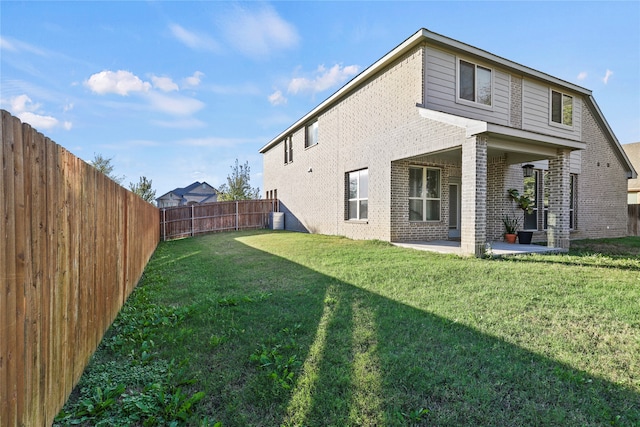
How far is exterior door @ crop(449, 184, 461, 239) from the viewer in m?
11.5

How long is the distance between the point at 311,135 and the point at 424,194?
23.3 ft

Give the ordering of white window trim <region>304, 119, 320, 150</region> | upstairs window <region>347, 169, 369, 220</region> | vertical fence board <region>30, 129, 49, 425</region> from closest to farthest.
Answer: vertical fence board <region>30, 129, 49, 425</region>
upstairs window <region>347, 169, 369, 220</region>
white window trim <region>304, 119, 320, 150</region>

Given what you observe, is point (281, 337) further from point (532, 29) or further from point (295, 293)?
point (532, 29)

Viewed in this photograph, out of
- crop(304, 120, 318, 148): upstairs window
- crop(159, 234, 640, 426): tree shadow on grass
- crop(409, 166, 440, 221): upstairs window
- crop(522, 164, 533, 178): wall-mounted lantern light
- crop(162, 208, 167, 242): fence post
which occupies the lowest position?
crop(159, 234, 640, 426): tree shadow on grass

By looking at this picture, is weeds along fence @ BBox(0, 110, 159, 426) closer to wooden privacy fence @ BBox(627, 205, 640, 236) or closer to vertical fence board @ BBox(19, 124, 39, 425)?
vertical fence board @ BBox(19, 124, 39, 425)

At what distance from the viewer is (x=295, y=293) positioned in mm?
4859

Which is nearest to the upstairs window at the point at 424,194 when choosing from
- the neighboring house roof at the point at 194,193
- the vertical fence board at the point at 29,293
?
the vertical fence board at the point at 29,293

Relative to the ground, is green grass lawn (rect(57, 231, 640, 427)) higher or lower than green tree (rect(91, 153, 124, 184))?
lower

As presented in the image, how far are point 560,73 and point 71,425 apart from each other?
16.6 meters

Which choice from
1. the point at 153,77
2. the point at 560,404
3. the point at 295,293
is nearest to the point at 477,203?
the point at 295,293

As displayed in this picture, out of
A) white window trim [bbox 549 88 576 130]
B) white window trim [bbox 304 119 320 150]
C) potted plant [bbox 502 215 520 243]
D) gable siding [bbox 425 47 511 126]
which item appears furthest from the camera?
white window trim [bbox 304 119 320 150]

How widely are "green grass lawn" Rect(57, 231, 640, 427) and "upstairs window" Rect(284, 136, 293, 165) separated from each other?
13244mm

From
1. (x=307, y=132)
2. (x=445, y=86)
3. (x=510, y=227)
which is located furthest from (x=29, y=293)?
(x=307, y=132)

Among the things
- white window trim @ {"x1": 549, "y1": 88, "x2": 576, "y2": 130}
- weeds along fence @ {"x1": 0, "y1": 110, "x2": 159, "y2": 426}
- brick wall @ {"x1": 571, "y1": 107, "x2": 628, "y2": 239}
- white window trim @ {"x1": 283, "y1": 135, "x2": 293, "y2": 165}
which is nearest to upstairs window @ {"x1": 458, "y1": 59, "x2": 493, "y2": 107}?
white window trim @ {"x1": 549, "y1": 88, "x2": 576, "y2": 130}
